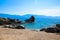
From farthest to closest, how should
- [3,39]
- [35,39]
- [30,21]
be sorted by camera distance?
1. [30,21]
2. [35,39]
3. [3,39]

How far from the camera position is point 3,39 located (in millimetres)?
13328

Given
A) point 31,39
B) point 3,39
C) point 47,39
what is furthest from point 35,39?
point 3,39

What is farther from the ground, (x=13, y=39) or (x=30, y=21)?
(x=13, y=39)

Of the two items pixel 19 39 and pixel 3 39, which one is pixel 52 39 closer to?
pixel 19 39

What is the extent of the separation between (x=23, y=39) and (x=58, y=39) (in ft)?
12.2

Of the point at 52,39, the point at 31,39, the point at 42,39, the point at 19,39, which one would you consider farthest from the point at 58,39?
the point at 19,39

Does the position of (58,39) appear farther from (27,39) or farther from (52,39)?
(27,39)

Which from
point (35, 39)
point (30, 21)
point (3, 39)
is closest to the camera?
Result: point (3, 39)

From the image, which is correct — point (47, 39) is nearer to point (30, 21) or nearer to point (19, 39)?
point (19, 39)

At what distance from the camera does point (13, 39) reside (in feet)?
45.3

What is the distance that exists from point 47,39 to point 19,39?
2.90 m

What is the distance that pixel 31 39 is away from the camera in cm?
1416

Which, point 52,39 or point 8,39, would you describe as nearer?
point 8,39

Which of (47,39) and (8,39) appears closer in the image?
(8,39)
